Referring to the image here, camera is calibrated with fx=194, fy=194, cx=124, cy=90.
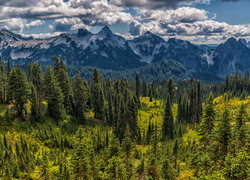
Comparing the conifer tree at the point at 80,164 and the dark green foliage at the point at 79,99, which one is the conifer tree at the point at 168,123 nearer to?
the dark green foliage at the point at 79,99

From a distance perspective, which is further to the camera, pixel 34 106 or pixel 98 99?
pixel 98 99

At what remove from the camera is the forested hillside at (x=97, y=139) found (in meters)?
25.0

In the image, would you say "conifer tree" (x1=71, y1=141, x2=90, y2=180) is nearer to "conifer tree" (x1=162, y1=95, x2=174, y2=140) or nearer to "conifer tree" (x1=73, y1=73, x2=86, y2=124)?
"conifer tree" (x1=73, y1=73, x2=86, y2=124)

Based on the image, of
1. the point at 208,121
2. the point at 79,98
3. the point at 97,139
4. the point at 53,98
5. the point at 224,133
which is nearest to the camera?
the point at 224,133

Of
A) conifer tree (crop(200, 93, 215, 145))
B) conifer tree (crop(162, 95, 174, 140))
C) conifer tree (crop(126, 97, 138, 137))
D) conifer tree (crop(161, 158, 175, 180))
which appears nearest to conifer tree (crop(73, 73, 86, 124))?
conifer tree (crop(126, 97, 138, 137))

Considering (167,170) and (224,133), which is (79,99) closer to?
(167,170)

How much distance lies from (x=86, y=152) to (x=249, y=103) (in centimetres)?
10469

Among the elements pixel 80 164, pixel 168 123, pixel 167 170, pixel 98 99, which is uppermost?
pixel 98 99

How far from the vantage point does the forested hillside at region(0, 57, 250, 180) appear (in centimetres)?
2495

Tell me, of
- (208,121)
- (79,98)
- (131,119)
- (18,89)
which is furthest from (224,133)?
(18,89)

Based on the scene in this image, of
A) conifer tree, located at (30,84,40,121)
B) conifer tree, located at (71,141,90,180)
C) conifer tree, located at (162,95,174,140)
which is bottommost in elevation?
conifer tree, located at (162,95,174,140)

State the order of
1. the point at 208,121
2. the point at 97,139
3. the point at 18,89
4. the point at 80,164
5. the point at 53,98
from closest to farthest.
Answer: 1. the point at 80,164
2. the point at 208,121
3. the point at 18,89
4. the point at 97,139
5. the point at 53,98

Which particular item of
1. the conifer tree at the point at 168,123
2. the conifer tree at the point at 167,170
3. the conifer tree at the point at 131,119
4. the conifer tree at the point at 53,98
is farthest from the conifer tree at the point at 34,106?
the conifer tree at the point at 168,123

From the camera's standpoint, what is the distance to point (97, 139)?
4872 cm
